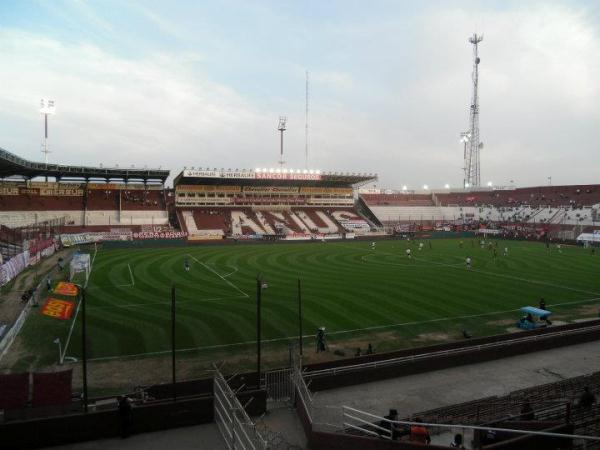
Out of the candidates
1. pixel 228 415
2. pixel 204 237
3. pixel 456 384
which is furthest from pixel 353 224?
pixel 228 415

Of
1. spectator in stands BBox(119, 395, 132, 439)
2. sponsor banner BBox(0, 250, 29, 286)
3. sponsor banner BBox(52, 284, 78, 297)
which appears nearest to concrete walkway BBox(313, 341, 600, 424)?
spectator in stands BBox(119, 395, 132, 439)

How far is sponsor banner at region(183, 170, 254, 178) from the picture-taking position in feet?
259

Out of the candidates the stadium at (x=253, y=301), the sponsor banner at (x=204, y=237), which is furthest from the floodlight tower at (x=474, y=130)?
the sponsor banner at (x=204, y=237)

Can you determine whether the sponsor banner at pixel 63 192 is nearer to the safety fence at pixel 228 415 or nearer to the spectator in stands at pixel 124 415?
the spectator in stands at pixel 124 415

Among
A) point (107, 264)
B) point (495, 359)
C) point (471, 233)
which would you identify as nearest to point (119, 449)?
point (495, 359)

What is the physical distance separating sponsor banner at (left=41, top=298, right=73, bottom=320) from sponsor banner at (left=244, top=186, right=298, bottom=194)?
209ft

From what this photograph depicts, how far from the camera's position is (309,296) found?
29766mm

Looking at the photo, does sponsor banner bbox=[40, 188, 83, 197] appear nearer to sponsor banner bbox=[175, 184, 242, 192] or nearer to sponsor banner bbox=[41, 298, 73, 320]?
sponsor banner bbox=[175, 184, 242, 192]

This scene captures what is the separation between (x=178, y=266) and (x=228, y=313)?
18.8 metres

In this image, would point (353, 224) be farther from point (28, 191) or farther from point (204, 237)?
point (28, 191)

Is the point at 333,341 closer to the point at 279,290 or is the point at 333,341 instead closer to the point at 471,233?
the point at 279,290

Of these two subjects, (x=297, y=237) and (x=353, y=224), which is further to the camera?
(x=353, y=224)

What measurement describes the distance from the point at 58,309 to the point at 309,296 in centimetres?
1604

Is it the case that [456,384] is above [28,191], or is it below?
below
